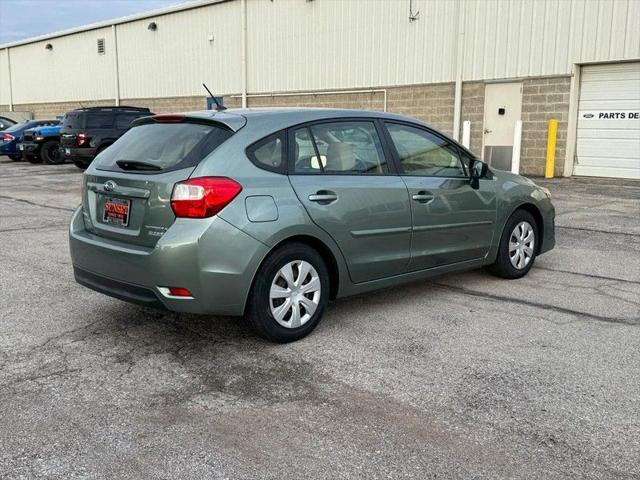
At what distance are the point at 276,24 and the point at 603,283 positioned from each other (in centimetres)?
1812

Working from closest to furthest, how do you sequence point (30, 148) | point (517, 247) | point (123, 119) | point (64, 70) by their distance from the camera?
1. point (517, 247)
2. point (123, 119)
3. point (30, 148)
4. point (64, 70)

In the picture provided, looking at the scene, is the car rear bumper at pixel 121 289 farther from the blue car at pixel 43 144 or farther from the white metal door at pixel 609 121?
the blue car at pixel 43 144

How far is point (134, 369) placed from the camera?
13.2 feet

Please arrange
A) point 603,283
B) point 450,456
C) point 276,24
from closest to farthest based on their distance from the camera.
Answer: point 450,456
point 603,283
point 276,24

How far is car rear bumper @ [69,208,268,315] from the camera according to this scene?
3.99 m

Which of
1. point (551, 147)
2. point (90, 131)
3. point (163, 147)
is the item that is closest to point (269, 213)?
point (163, 147)

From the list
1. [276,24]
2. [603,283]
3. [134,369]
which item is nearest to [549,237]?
[603,283]

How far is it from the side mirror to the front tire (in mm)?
1813

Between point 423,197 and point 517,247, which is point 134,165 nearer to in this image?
point 423,197

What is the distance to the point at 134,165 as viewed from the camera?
4422mm

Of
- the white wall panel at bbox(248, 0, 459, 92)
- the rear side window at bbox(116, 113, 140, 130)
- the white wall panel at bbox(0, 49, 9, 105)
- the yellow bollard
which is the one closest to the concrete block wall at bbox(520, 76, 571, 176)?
the yellow bollard

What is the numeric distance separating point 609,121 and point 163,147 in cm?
1353

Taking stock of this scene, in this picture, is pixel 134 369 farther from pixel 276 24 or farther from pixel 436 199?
pixel 276 24

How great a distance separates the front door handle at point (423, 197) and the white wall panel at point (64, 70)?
27.9 meters
